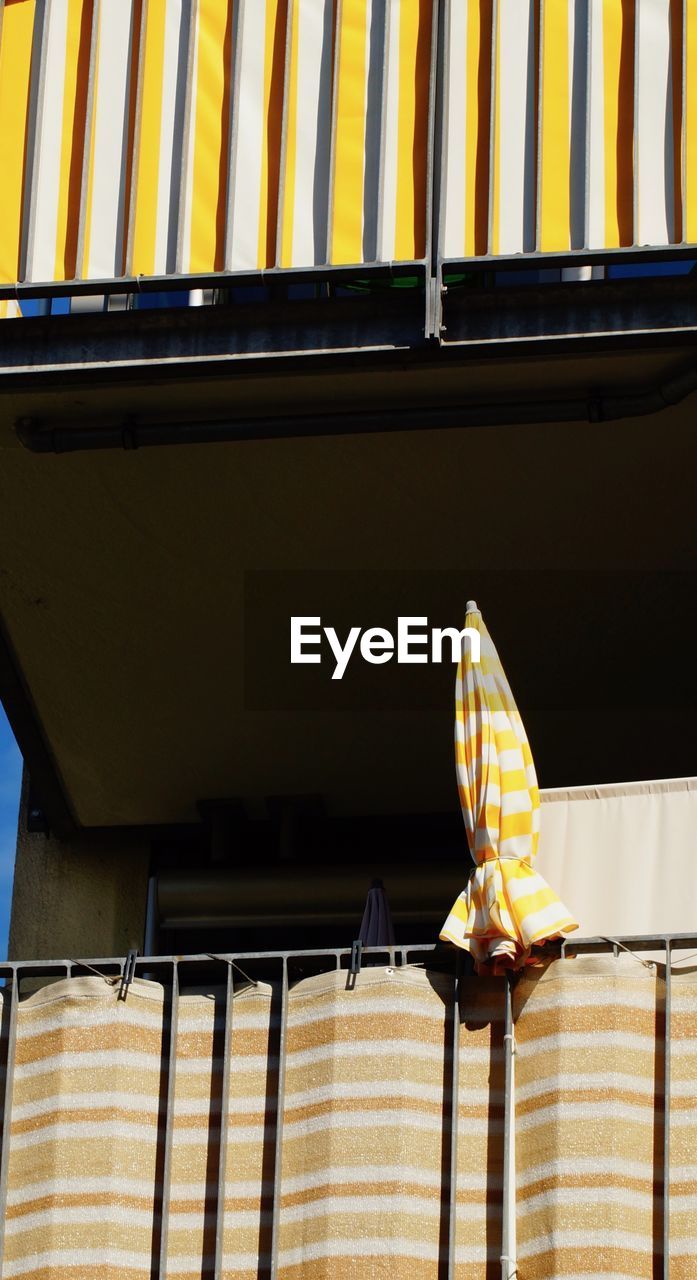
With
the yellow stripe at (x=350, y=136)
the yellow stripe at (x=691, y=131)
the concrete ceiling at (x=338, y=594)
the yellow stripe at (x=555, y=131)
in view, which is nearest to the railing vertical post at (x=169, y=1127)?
the concrete ceiling at (x=338, y=594)

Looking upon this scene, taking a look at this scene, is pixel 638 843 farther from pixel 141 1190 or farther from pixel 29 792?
pixel 29 792

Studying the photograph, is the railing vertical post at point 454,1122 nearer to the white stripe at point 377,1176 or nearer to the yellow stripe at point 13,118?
the white stripe at point 377,1176

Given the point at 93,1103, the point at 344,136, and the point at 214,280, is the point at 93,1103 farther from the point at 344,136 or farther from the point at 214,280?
the point at 344,136

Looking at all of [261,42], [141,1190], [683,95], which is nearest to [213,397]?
[261,42]

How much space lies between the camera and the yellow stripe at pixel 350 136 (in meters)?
12.4

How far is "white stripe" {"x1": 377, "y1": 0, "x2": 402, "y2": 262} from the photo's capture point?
12.3m

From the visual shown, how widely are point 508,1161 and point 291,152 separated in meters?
5.46

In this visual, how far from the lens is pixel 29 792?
17.6 metres

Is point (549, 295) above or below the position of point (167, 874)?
above

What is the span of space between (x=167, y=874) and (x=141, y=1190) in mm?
6422

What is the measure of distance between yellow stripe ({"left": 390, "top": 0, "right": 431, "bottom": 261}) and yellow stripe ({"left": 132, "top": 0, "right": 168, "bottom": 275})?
1310mm

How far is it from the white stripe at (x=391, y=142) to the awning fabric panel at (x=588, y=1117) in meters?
4.00

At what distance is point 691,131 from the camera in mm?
12188

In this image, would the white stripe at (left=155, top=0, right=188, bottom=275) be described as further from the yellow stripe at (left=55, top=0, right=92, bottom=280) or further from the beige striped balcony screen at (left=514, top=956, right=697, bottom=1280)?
the beige striped balcony screen at (left=514, top=956, right=697, bottom=1280)
